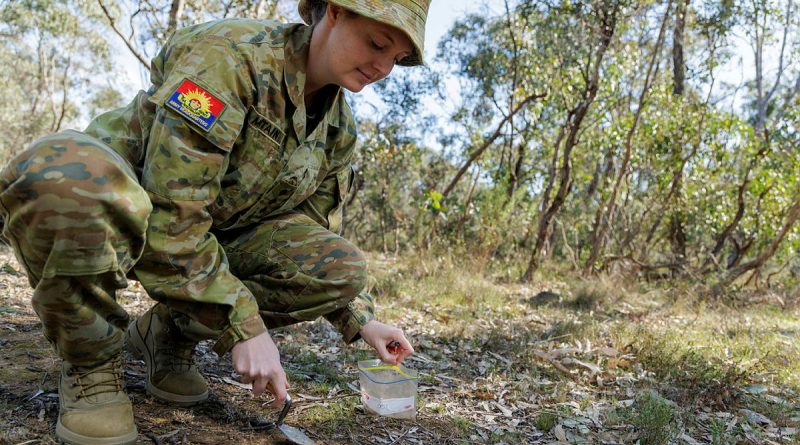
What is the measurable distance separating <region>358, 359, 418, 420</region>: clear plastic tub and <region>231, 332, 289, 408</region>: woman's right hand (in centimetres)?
80

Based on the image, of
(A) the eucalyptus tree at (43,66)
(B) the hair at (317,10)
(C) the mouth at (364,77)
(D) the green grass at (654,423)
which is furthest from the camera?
(A) the eucalyptus tree at (43,66)

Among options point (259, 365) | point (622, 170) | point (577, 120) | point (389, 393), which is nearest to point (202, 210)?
point (259, 365)

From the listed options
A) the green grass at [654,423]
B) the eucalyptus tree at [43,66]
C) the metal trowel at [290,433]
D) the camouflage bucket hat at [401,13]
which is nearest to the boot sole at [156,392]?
the metal trowel at [290,433]

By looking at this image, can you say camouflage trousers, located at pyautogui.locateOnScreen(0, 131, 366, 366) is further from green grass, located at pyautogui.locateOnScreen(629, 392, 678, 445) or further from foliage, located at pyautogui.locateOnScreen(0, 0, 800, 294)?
foliage, located at pyautogui.locateOnScreen(0, 0, 800, 294)

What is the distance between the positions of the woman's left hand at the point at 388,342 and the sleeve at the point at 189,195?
514mm

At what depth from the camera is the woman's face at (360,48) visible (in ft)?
5.83

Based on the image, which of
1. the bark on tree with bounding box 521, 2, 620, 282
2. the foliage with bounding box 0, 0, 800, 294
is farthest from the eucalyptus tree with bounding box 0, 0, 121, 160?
the bark on tree with bounding box 521, 2, 620, 282

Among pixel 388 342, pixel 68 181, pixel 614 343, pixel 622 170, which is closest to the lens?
pixel 68 181

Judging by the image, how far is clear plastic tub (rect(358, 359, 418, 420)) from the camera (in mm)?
2336

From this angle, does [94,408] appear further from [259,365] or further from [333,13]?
[333,13]

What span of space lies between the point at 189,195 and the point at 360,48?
66cm

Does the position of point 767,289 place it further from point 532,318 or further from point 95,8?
point 95,8

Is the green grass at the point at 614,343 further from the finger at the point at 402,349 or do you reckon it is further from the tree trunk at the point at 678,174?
the tree trunk at the point at 678,174

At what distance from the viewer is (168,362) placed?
209 centimetres
